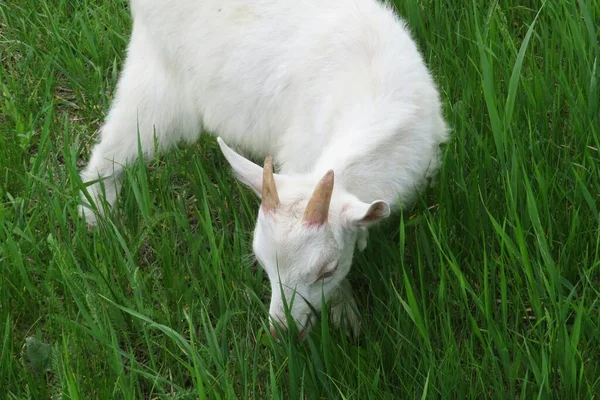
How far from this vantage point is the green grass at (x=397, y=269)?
2812mm

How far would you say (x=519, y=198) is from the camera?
3.27 m

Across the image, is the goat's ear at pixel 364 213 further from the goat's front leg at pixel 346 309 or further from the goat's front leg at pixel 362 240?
the goat's front leg at pixel 346 309

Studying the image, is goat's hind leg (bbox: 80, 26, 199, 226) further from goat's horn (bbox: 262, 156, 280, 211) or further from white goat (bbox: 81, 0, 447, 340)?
goat's horn (bbox: 262, 156, 280, 211)

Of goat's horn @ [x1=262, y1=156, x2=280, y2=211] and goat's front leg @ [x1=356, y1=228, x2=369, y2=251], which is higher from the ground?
goat's horn @ [x1=262, y1=156, x2=280, y2=211]

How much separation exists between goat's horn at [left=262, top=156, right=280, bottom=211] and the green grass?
1.35 ft

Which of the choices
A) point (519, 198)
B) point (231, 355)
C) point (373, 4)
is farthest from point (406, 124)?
point (231, 355)

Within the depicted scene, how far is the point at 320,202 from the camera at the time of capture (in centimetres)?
270

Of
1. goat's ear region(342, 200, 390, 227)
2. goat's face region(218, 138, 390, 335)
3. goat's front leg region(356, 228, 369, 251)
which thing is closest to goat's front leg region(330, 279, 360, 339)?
goat's front leg region(356, 228, 369, 251)

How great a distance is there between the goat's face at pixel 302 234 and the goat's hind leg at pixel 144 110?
1.18 m

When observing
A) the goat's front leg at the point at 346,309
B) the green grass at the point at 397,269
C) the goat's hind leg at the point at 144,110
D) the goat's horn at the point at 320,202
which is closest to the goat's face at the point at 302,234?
the goat's horn at the point at 320,202

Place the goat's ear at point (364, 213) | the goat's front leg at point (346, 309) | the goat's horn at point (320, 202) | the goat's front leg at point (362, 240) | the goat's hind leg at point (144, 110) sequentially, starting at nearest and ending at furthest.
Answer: the goat's horn at point (320, 202) < the goat's ear at point (364, 213) < the goat's front leg at point (362, 240) < the goat's front leg at point (346, 309) < the goat's hind leg at point (144, 110)

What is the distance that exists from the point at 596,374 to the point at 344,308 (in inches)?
34.2

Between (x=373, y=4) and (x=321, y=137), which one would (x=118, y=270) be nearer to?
(x=321, y=137)

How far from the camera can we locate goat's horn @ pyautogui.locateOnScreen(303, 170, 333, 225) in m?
2.64
